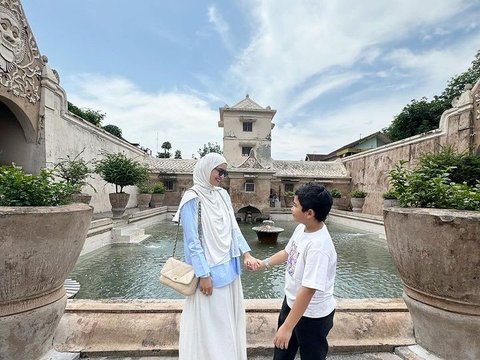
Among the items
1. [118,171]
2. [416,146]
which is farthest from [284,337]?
[416,146]

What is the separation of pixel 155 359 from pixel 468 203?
219cm

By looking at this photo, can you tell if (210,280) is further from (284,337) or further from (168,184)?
(168,184)

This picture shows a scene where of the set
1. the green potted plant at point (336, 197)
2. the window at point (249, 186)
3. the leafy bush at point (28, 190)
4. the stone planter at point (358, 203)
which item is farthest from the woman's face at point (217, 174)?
the green potted plant at point (336, 197)

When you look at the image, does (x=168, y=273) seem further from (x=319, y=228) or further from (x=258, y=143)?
(x=258, y=143)

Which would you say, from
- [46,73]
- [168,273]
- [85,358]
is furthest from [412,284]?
[46,73]

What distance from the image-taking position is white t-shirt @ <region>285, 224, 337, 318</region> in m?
1.23

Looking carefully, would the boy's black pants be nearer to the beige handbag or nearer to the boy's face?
the boy's face

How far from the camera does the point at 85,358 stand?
5.79 ft

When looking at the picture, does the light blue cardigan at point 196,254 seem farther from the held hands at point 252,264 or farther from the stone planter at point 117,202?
the stone planter at point 117,202

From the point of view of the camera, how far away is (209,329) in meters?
1.52

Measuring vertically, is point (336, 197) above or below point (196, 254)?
below

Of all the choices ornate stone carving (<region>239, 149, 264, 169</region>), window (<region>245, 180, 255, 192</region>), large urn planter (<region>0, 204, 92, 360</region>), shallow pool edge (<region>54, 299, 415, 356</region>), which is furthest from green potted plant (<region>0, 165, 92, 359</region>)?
ornate stone carving (<region>239, 149, 264, 169</region>)

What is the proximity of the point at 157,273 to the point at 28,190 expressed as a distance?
330 cm

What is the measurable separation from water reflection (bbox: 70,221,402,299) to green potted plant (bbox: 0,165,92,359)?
6.99 feet
